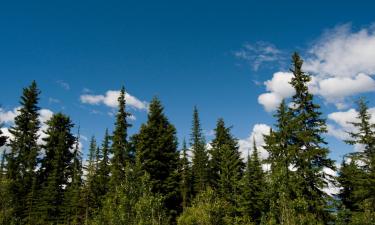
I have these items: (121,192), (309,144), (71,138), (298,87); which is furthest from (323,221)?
(71,138)

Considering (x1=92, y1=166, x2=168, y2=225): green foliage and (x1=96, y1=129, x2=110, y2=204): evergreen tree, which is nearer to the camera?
(x1=92, y1=166, x2=168, y2=225): green foliage

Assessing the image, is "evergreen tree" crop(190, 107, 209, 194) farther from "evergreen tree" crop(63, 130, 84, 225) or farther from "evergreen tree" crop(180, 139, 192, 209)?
"evergreen tree" crop(63, 130, 84, 225)

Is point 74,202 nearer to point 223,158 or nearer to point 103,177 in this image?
point 103,177

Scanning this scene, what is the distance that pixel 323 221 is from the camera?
3084cm

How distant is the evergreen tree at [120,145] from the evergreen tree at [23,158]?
45.7ft

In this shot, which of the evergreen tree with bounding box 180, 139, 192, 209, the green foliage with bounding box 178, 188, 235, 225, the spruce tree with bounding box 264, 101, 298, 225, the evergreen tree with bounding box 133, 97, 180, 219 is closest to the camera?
the spruce tree with bounding box 264, 101, 298, 225

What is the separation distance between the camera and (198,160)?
5888 centimetres

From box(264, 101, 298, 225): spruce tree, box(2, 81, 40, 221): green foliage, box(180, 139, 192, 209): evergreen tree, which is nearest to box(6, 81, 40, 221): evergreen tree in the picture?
box(2, 81, 40, 221): green foliage

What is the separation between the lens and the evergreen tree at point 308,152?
31.1m

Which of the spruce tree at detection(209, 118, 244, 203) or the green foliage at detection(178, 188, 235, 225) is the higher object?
the spruce tree at detection(209, 118, 244, 203)

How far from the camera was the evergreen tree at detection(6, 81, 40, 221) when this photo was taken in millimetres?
50125

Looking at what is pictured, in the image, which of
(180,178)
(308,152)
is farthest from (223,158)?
(308,152)

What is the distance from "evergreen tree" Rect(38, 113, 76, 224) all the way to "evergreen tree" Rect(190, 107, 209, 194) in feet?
66.5

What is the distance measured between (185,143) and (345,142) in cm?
3300
